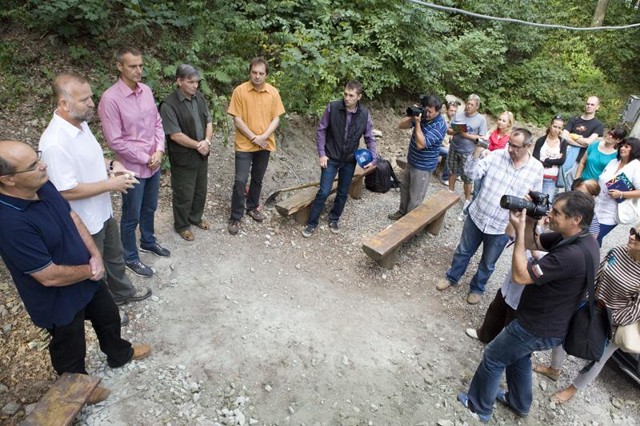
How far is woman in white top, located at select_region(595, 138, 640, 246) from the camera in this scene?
15.2 ft

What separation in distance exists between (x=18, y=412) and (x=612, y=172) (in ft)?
20.5

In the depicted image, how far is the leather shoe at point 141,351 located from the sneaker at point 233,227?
1.99 meters

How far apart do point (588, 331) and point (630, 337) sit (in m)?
0.67

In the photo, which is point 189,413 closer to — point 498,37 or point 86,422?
point 86,422

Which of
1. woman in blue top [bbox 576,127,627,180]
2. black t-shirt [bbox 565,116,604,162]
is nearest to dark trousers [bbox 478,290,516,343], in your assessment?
woman in blue top [bbox 576,127,627,180]

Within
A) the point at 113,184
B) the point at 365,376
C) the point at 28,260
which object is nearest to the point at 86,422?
the point at 28,260

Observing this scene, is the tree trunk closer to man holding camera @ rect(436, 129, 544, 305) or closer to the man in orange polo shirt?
man holding camera @ rect(436, 129, 544, 305)

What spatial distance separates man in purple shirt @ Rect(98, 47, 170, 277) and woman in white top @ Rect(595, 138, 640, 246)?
5.07 metres

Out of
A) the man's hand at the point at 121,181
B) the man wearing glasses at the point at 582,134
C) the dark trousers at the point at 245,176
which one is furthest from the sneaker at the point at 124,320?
the man wearing glasses at the point at 582,134

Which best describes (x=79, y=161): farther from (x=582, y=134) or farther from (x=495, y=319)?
(x=582, y=134)

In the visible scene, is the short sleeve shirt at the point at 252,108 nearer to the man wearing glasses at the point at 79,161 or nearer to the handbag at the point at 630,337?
the man wearing glasses at the point at 79,161

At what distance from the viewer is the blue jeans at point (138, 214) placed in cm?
389

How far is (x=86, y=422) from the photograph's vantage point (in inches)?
105

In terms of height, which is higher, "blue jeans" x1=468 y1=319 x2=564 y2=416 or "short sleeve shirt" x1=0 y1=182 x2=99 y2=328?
"short sleeve shirt" x1=0 y1=182 x2=99 y2=328
